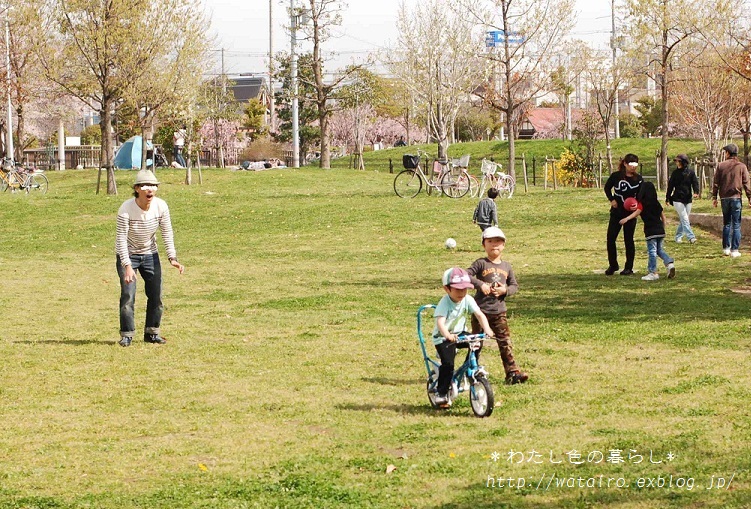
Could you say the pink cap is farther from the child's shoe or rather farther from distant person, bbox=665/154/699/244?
distant person, bbox=665/154/699/244

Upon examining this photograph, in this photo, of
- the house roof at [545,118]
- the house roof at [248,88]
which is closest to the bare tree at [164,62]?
the house roof at [545,118]

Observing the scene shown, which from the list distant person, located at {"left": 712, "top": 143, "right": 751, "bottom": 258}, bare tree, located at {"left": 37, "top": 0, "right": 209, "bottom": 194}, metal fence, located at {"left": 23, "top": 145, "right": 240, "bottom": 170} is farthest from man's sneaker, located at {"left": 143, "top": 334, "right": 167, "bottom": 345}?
metal fence, located at {"left": 23, "top": 145, "right": 240, "bottom": 170}

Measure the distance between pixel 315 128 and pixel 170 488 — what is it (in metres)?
68.8

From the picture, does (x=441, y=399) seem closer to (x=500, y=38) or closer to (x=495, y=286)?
(x=495, y=286)

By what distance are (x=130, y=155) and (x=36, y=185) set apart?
2187 centimetres

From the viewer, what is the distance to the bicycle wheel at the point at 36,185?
127 ft

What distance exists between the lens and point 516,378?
9.23 m

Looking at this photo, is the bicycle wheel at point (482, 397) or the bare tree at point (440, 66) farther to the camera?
the bare tree at point (440, 66)

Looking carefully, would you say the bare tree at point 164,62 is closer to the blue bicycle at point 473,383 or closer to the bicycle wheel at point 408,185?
the bicycle wheel at point 408,185

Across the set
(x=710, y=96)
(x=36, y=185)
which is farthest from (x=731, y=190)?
(x=710, y=96)

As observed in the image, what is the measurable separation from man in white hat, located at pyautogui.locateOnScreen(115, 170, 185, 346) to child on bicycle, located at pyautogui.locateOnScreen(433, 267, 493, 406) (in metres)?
4.24

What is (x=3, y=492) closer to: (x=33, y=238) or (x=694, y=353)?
(x=694, y=353)

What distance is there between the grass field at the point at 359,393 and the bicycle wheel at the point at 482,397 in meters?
0.13

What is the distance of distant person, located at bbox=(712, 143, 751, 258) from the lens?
1842 cm
